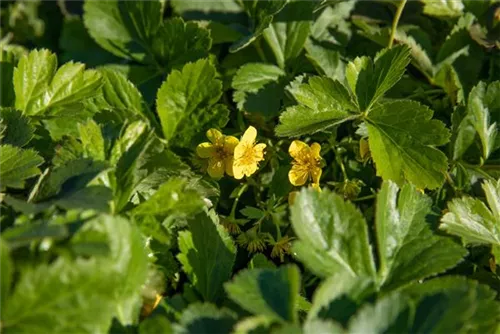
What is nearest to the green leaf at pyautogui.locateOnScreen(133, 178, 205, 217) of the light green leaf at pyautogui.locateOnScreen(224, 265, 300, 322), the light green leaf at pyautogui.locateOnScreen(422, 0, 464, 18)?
the light green leaf at pyautogui.locateOnScreen(224, 265, 300, 322)

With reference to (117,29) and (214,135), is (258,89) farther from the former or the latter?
(117,29)

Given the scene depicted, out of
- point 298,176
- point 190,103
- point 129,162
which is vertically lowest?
point 298,176

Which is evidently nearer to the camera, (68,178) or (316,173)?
(68,178)

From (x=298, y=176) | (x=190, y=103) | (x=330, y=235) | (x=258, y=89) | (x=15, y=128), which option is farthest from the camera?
(x=258, y=89)

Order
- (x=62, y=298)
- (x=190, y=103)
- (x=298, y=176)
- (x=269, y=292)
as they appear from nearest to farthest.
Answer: (x=62, y=298) → (x=269, y=292) → (x=298, y=176) → (x=190, y=103)

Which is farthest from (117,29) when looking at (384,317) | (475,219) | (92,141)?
(384,317)

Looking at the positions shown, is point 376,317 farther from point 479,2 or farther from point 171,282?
point 479,2

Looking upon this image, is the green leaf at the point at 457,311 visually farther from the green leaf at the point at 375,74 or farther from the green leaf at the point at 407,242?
the green leaf at the point at 375,74
